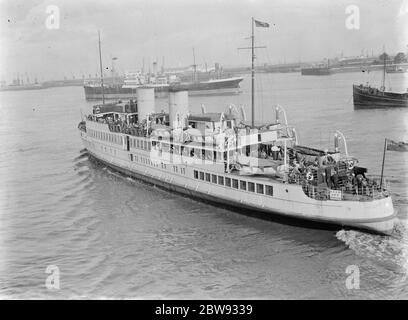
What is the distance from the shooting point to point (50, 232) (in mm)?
28484

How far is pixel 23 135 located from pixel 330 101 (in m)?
52.7

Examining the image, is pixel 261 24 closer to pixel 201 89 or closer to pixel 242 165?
pixel 242 165

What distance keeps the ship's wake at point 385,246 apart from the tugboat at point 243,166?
50 centimetres

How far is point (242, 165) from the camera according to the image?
100 ft

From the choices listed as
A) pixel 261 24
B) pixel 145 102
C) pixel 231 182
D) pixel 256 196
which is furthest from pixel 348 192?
pixel 145 102

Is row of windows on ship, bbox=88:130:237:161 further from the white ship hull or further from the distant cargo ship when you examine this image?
the distant cargo ship

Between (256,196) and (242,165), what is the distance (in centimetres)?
293

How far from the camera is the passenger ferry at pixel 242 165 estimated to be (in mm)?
25016

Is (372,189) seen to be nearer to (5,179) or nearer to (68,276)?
(68,276)

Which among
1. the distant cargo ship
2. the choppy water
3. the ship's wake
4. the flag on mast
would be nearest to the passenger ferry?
the ship's wake

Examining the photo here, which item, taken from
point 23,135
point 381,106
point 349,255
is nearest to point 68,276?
point 349,255

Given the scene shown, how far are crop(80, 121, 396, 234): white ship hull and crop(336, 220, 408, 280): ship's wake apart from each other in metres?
0.44

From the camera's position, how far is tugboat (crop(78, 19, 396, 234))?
25016 mm
